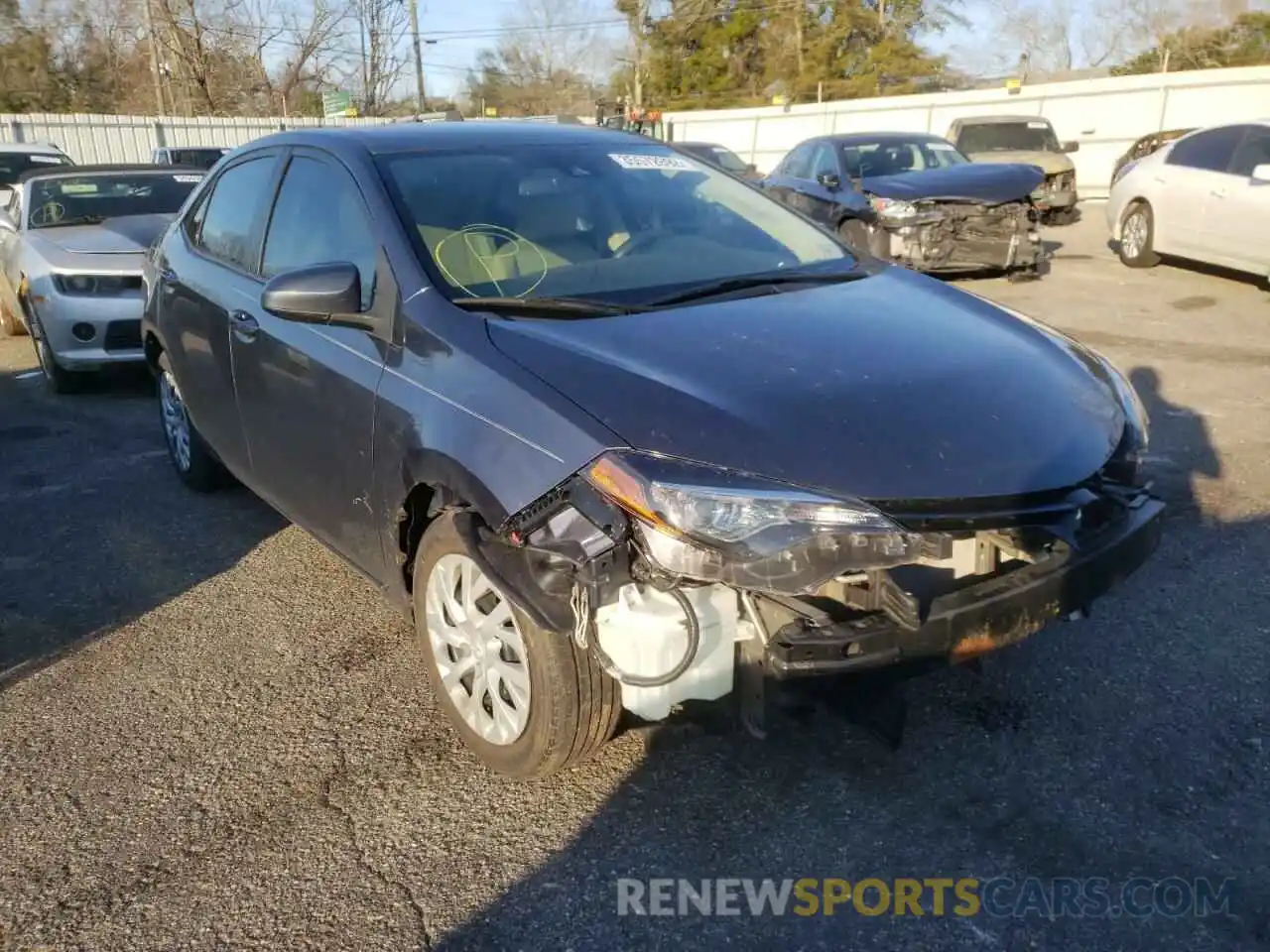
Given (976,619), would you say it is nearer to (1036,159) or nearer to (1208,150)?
(1208,150)

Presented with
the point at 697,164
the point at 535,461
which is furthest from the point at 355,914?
the point at 697,164

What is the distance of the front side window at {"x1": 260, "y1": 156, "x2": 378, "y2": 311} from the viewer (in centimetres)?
338

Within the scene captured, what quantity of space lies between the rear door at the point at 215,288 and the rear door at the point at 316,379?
0.43 ft

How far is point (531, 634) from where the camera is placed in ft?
8.62

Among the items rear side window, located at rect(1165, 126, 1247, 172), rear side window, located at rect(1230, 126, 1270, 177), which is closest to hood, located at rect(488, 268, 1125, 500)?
rear side window, located at rect(1230, 126, 1270, 177)

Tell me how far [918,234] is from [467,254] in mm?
7819

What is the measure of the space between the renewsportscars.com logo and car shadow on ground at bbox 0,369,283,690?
250 centimetres

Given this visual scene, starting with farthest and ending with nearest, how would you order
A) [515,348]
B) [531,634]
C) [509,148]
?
[509,148]
[515,348]
[531,634]

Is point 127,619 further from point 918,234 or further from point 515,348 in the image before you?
point 918,234

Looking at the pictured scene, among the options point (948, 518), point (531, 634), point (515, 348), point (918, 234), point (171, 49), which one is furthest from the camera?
point (171, 49)

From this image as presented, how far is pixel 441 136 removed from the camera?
3885 millimetres

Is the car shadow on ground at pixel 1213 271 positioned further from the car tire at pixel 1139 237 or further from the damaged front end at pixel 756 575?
the damaged front end at pixel 756 575

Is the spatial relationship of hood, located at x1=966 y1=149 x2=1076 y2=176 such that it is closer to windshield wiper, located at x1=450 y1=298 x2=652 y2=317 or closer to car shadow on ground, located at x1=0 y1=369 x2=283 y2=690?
car shadow on ground, located at x1=0 y1=369 x2=283 y2=690

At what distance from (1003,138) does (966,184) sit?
733 centimetres
